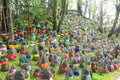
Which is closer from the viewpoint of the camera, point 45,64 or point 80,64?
point 45,64

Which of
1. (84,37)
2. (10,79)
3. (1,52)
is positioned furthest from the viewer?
(84,37)

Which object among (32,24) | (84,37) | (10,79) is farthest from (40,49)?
(84,37)

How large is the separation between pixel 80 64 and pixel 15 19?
5.88 m

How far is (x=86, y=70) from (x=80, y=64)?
2.02 meters

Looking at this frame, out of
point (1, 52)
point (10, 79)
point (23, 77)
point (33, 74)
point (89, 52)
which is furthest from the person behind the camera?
point (89, 52)

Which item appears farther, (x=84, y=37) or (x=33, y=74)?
(x=84, y=37)

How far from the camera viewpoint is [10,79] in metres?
7.33

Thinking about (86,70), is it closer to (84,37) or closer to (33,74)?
(33,74)

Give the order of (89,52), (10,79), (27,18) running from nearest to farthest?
(10,79) < (89,52) < (27,18)

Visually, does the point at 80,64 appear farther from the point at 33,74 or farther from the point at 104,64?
the point at 33,74

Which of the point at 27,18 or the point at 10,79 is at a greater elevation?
the point at 27,18

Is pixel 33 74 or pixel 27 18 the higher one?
pixel 27 18

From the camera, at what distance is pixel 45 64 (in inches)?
347

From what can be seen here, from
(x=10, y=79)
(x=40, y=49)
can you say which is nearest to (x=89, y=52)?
(x=40, y=49)
